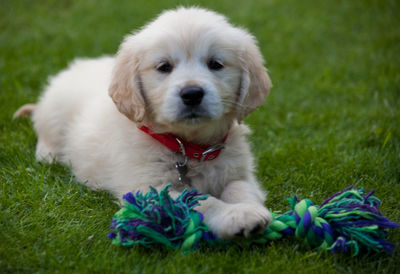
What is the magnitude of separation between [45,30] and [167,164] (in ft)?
17.1

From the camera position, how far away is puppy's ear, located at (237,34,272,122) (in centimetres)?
317

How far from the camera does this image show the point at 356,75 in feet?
20.5

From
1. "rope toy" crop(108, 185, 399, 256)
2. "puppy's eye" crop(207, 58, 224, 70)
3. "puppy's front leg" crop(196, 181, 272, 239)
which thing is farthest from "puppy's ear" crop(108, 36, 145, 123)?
"puppy's front leg" crop(196, 181, 272, 239)

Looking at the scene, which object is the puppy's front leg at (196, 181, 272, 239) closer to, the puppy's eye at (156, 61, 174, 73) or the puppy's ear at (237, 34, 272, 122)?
the puppy's ear at (237, 34, 272, 122)

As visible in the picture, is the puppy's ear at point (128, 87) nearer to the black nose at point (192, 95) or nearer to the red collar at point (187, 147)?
the red collar at point (187, 147)

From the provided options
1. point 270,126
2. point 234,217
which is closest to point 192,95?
point 234,217

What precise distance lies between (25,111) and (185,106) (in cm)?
251

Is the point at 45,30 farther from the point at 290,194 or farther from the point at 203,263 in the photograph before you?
the point at 203,263

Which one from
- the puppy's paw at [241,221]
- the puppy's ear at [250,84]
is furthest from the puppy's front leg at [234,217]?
the puppy's ear at [250,84]

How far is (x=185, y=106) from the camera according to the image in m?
2.81

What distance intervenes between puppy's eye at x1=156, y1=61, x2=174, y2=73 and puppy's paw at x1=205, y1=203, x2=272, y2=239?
1042 mm

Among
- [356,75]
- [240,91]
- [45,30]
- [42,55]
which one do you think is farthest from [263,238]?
[45,30]

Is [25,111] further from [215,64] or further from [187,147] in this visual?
[215,64]

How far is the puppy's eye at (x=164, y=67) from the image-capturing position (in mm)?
3037
